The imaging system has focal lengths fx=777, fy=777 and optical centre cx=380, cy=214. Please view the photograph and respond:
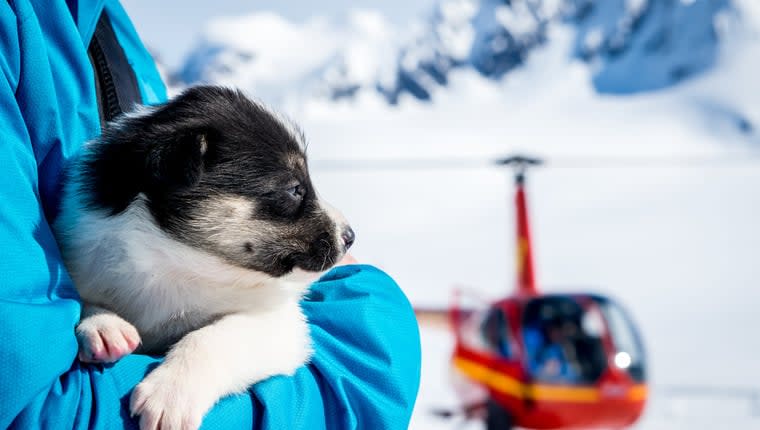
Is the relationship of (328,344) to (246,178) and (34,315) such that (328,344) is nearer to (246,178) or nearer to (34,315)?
(246,178)

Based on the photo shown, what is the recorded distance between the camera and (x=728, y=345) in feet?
42.9

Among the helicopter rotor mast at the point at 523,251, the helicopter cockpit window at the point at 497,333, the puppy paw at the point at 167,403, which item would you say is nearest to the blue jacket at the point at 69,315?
the puppy paw at the point at 167,403

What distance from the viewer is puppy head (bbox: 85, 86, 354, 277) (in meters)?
1.45

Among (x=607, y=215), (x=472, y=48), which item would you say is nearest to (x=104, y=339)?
(x=607, y=215)

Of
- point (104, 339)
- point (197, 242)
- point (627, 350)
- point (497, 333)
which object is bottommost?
point (627, 350)

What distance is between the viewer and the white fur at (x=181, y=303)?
50.5 inches

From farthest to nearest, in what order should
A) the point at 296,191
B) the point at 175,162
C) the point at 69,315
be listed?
the point at 296,191 < the point at 175,162 < the point at 69,315

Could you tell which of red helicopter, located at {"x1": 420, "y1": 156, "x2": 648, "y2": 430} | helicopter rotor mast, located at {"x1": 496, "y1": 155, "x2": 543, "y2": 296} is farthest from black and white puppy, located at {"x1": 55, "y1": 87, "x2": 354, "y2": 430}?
helicopter rotor mast, located at {"x1": 496, "y1": 155, "x2": 543, "y2": 296}

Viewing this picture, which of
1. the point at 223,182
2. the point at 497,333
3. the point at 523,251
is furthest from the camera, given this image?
the point at 523,251

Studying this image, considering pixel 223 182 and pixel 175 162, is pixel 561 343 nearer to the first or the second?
pixel 223 182

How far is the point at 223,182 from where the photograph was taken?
1.55m

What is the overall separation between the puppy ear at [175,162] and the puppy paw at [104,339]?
11.6 inches

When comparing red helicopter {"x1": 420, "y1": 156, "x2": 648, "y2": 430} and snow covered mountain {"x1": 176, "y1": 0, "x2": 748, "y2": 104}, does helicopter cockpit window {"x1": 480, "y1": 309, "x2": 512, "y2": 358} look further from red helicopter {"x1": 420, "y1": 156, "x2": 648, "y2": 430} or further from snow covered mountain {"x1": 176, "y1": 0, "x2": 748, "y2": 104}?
snow covered mountain {"x1": 176, "y1": 0, "x2": 748, "y2": 104}

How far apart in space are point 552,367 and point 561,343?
319mm
